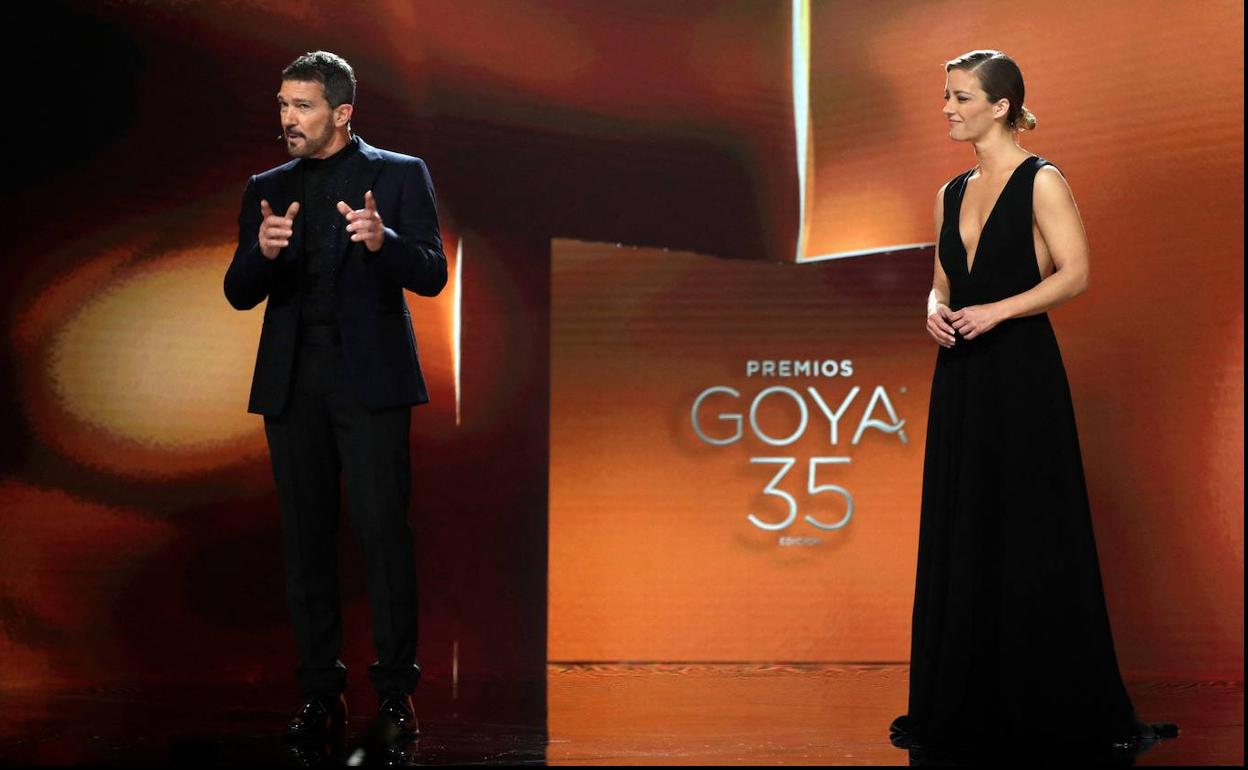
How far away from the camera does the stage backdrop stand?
3947 millimetres

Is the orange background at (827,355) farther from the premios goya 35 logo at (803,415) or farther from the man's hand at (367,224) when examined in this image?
the man's hand at (367,224)

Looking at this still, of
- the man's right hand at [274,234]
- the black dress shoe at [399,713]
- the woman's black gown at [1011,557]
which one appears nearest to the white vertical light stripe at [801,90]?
the woman's black gown at [1011,557]

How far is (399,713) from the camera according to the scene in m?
3.01

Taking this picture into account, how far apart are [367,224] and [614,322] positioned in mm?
1458

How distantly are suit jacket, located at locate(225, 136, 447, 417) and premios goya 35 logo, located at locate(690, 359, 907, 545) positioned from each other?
135cm

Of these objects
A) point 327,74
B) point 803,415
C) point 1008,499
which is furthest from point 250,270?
point 803,415

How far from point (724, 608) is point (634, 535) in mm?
354

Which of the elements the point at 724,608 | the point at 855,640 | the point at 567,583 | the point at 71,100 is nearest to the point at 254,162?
the point at 71,100

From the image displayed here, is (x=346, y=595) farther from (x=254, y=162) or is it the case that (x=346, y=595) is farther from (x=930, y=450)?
(x=930, y=450)

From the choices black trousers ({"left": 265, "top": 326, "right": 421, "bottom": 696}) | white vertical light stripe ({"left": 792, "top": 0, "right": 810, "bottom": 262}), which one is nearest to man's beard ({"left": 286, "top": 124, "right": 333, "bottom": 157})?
black trousers ({"left": 265, "top": 326, "right": 421, "bottom": 696})

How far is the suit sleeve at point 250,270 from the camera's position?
2.95m

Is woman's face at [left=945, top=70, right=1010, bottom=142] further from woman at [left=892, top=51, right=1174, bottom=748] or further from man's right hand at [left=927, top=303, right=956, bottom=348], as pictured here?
man's right hand at [left=927, top=303, right=956, bottom=348]

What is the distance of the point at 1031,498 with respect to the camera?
9.45 ft

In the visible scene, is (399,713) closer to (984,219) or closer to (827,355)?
(984,219)
